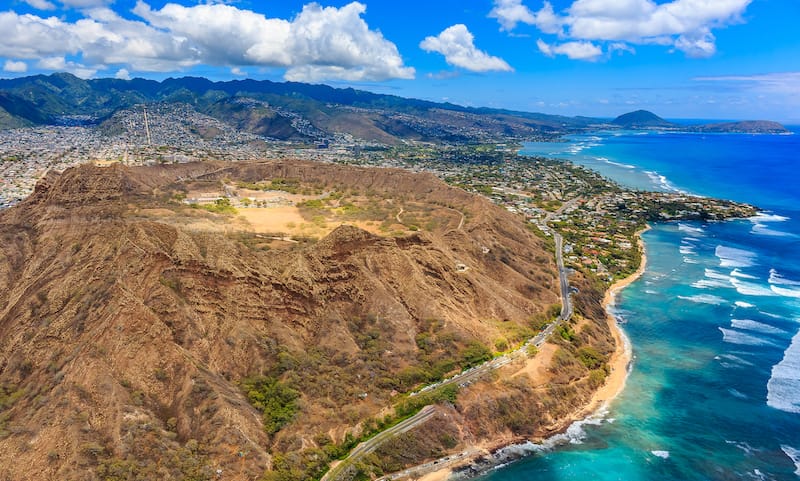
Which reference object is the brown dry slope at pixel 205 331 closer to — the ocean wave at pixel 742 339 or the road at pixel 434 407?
the road at pixel 434 407

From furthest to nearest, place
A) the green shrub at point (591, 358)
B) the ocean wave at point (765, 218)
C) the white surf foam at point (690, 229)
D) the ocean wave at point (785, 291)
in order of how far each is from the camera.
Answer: the ocean wave at point (765, 218)
the white surf foam at point (690, 229)
the ocean wave at point (785, 291)
the green shrub at point (591, 358)

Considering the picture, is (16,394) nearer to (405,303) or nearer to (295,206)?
(405,303)

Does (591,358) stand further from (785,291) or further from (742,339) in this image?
(785,291)

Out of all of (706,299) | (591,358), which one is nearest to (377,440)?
(591,358)

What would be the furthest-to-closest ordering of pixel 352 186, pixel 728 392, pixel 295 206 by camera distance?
pixel 352 186 → pixel 295 206 → pixel 728 392

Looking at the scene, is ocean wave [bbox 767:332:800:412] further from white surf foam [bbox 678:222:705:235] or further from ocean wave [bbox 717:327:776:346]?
white surf foam [bbox 678:222:705:235]

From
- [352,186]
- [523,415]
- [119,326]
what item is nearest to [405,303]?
[523,415]

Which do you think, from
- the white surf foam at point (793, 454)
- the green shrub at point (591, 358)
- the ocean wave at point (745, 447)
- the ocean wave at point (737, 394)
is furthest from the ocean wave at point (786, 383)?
the green shrub at point (591, 358)

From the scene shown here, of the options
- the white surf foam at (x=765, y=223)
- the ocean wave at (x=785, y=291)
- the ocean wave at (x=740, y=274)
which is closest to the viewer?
the ocean wave at (x=785, y=291)
